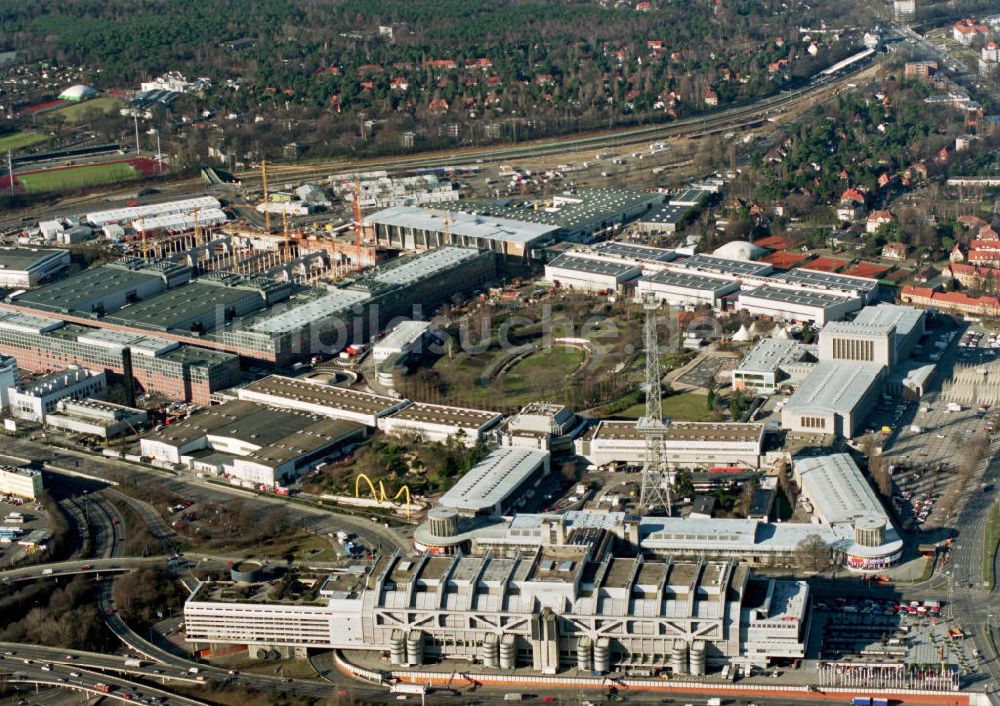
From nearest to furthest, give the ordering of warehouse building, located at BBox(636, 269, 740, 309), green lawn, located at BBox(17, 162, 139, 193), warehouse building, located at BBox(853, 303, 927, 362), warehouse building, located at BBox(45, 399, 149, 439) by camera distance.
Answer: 1. warehouse building, located at BBox(45, 399, 149, 439)
2. warehouse building, located at BBox(853, 303, 927, 362)
3. warehouse building, located at BBox(636, 269, 740, 309)
4. green lawn, located at BBox(17, 162, 139, 193)

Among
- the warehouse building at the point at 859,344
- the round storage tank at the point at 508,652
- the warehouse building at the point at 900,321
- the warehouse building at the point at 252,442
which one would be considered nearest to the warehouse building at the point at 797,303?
the warehouse building at the point at 900,321

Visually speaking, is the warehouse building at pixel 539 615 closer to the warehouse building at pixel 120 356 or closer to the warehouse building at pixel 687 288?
the warehouse building at pixel 120 356

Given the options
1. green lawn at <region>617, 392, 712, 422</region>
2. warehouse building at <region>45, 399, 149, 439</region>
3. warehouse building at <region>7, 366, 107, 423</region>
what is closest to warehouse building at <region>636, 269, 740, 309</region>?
green lawn at <region>617, 392, 712, 422</region>

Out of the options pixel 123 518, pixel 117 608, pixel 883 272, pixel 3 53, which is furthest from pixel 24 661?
pixel 3 53

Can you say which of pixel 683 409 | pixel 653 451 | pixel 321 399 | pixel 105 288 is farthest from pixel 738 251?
pixel 105 288

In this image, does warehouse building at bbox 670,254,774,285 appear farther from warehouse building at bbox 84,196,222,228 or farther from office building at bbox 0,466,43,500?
office building at bbox 0,466,43,500

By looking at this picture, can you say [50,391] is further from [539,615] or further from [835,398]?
[835,398]

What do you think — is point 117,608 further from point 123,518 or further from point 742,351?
point 742,351
